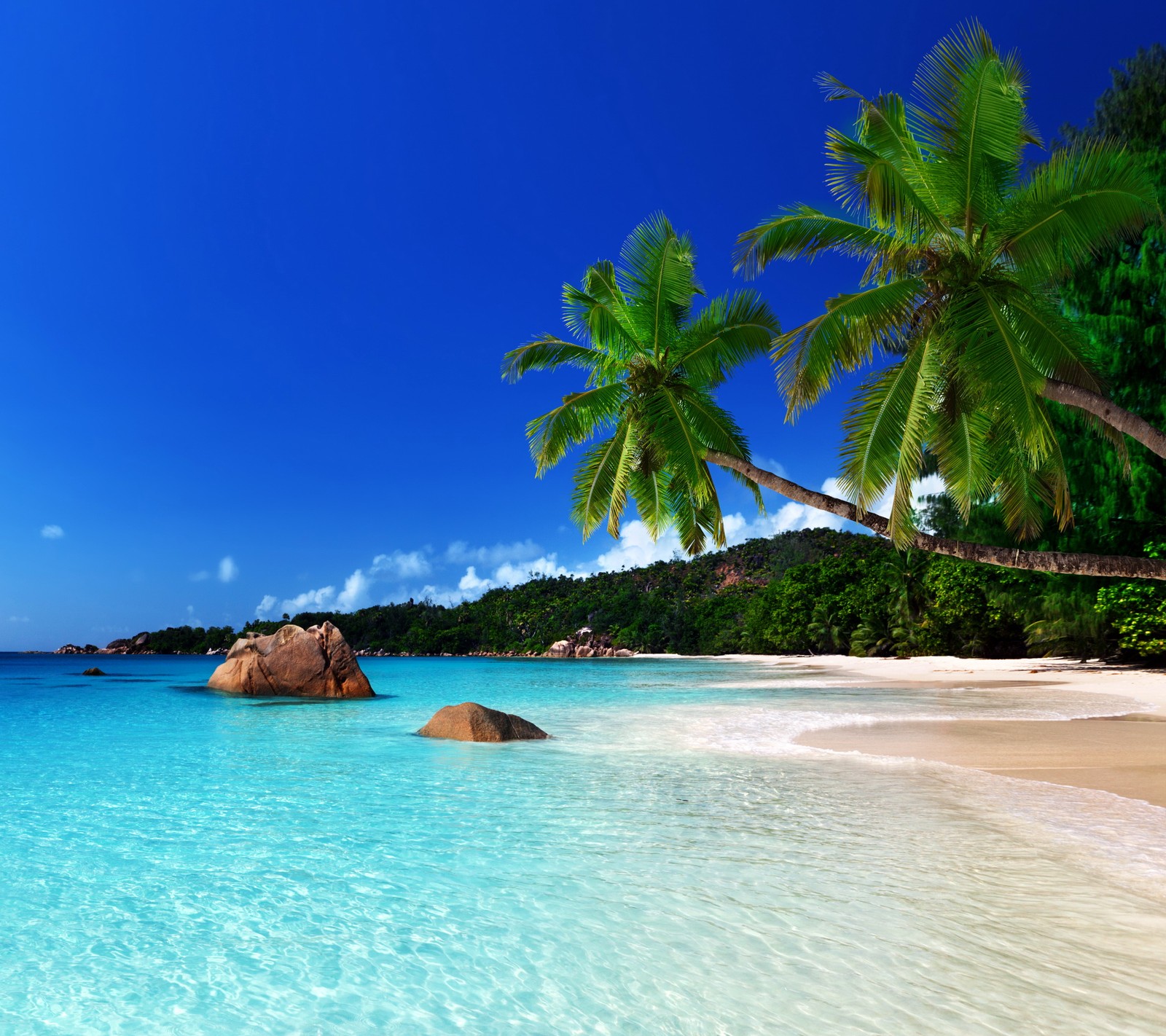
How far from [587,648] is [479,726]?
298 ft

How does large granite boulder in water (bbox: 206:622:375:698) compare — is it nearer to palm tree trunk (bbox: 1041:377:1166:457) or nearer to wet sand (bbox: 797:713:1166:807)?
wet sand (bbox: 797:713:1166:807)

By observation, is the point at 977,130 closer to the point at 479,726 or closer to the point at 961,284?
the point at 961,284

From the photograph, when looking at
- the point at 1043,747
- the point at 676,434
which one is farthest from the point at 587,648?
the point at 1043,747

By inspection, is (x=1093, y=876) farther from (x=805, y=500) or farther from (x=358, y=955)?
(x=805, y=500)

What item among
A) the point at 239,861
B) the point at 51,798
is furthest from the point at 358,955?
the point at 51,798

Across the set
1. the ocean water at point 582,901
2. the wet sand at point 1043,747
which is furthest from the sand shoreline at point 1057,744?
the ocean water at point 582,901

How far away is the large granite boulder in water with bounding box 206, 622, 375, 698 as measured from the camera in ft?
77.2

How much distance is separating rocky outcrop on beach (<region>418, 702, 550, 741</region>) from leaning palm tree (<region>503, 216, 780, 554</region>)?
4824 mm

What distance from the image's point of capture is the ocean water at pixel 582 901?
138 inches

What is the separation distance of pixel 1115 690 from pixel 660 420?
15663 millimetres

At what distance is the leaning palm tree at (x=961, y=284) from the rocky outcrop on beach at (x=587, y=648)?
88061 mm

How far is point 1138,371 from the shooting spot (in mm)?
16688

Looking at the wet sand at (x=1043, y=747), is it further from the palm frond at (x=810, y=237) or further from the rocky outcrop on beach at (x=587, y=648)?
the rocky outcrop on beach at (x=587, y=648)

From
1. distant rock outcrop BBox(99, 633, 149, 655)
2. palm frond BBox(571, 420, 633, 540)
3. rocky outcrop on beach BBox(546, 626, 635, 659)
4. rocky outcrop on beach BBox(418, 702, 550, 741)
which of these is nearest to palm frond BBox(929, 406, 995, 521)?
palm frond BBox(571, 420, 633, 540)
